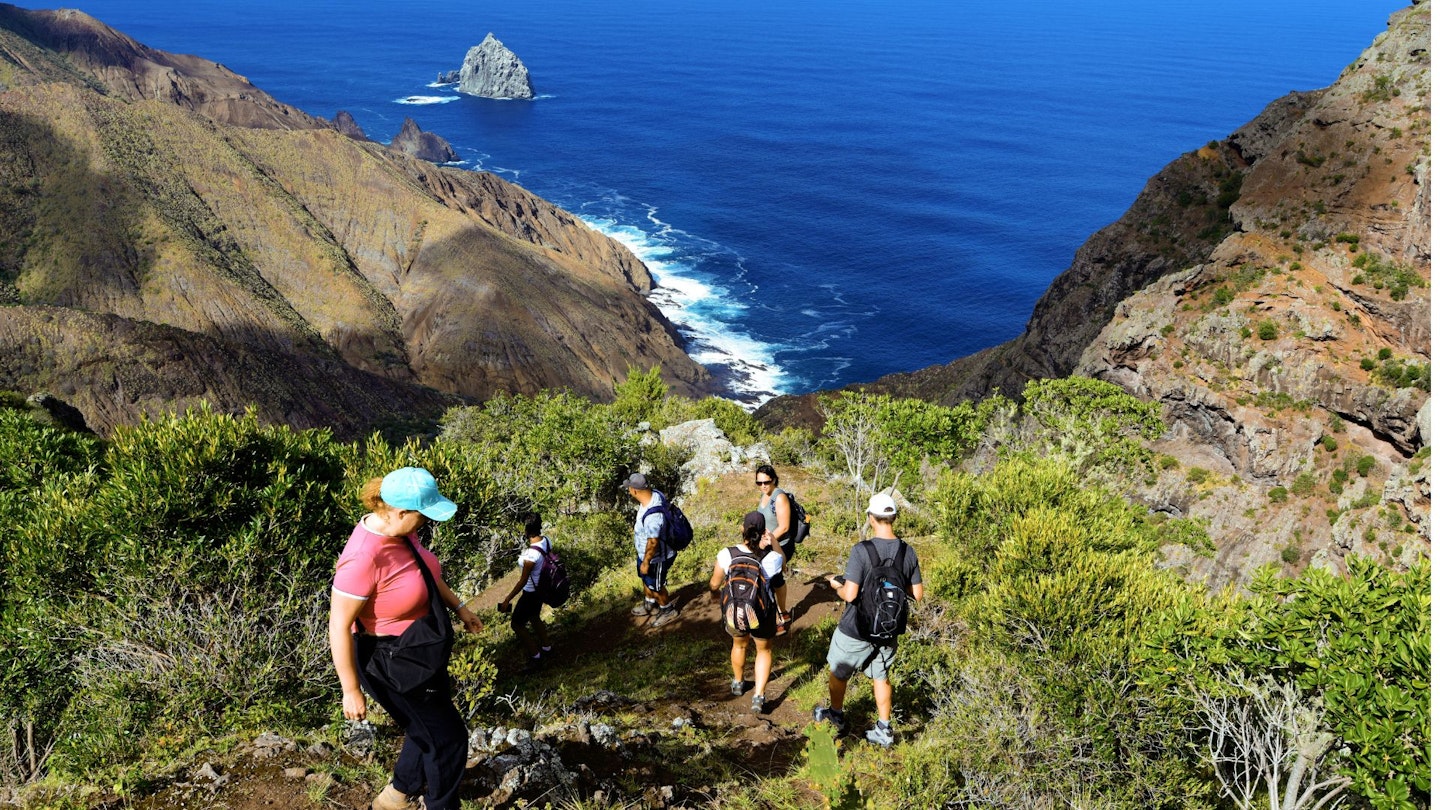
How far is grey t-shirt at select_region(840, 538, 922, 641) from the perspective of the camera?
9.84 m

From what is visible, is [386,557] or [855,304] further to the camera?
[855,304]

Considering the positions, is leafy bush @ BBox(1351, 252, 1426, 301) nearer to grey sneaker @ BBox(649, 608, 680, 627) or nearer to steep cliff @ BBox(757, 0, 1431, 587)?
steep cliff @ BBox(757, 0, 1431, 587)

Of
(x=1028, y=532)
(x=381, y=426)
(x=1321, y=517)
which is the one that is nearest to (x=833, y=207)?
(x=381, y=426)

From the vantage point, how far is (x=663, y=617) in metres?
15.6

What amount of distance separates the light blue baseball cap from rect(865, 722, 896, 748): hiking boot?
6.42m

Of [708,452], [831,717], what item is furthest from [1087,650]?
[708,452]

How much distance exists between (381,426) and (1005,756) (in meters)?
92.0

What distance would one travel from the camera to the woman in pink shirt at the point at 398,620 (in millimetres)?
6145

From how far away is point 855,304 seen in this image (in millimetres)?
126875

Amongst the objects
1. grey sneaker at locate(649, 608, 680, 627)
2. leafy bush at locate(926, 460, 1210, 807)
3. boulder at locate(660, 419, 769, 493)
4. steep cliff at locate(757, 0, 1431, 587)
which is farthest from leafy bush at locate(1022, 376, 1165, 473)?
grey sneaker at locate(649, 608, 680, 627)

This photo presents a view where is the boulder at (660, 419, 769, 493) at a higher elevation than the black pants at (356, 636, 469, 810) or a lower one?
lower

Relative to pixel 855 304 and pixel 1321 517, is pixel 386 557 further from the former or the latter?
pixel 855 304

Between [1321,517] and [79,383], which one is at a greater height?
[1321,517]

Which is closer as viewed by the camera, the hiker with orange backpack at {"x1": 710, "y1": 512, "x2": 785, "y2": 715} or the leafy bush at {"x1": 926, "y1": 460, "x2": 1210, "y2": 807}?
the leafy bush at {"x1": 926, "y1": 460, "x2": 1210, "y2": 807}
